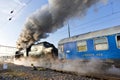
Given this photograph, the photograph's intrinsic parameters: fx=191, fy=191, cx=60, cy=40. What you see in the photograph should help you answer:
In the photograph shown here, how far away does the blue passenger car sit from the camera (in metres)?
12.9

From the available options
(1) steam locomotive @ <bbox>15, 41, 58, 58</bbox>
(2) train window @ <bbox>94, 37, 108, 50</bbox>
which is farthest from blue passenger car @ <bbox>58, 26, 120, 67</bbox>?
(1) steam locomotive @ <bbox>15, 41, 58, 58</bbox>

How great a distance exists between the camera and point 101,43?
1393 cm

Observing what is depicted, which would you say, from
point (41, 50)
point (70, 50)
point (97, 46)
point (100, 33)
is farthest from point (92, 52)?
point (41, 50)

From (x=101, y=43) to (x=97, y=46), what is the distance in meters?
0.51

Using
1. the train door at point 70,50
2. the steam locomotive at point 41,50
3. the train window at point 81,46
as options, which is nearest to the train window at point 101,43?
the train window at point 81,46

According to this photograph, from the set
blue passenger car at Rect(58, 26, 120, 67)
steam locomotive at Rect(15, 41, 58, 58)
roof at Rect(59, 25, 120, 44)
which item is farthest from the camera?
steam locomotive at Rect(15, 41, 58, 58)

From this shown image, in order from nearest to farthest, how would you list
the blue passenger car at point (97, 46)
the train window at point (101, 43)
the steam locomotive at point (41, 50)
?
the blue passenger car at point (97, 46) → the train window at point (101, 43) → the steam locomotive at point (41, 50)

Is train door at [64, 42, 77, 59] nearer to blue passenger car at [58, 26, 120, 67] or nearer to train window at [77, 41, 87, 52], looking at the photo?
blue passenger car at [58, 26, 120, 67]

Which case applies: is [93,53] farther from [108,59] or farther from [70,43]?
[70,43]

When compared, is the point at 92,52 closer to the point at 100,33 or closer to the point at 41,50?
the point at 100,33

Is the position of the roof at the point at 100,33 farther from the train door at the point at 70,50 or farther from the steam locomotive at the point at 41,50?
the steam locomotive at the point at 41,50

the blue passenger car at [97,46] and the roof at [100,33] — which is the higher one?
the roof at [100,33]

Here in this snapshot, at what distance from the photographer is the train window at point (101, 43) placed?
1359 cm

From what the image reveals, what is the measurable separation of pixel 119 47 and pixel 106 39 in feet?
4.15
